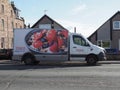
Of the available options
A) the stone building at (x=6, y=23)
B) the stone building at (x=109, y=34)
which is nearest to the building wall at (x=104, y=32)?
the stone building at (x=109, y=34)

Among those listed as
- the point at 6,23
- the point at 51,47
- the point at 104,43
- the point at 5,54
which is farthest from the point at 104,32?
the point at 51,47

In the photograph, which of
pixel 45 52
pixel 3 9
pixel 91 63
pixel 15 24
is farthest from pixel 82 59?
pixel 15 24

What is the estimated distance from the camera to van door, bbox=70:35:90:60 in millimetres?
27688

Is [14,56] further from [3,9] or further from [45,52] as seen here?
[3,9]

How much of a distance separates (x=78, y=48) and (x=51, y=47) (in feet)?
6.48

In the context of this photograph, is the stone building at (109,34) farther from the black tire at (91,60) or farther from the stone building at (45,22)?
the black tire at (91,60)

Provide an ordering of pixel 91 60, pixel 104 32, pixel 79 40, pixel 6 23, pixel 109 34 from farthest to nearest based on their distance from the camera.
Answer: pixel 6 23
pixel 104 32
pixel 109 34
pixel 79 40
pixel 91 60

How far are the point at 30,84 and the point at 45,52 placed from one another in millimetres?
12698

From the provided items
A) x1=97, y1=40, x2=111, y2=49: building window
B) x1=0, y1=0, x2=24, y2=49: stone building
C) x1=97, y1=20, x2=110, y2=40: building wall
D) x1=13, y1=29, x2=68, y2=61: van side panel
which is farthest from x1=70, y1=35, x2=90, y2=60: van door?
x1=0, y1=0, x2=24, y2=49: stone building

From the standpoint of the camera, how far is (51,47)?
27734mm

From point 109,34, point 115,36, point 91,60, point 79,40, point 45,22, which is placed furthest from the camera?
point 45,22

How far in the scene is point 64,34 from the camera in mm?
27797

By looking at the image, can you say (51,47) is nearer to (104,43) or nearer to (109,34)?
(109,34)

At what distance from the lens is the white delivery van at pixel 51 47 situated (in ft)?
90.8
